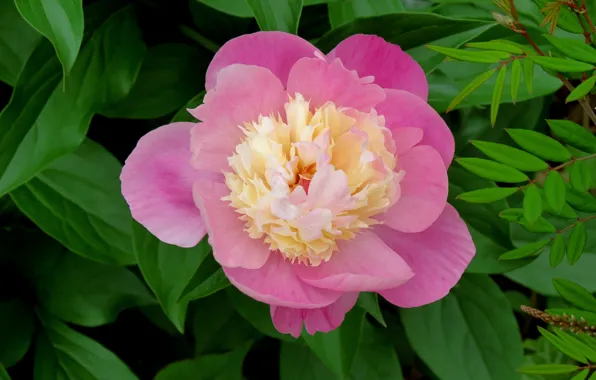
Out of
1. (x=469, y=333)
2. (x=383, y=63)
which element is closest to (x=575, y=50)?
(x=383, y=63)

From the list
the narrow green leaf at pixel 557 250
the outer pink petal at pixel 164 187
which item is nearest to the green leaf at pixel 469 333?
the narrow green leaf at pixel 557 250

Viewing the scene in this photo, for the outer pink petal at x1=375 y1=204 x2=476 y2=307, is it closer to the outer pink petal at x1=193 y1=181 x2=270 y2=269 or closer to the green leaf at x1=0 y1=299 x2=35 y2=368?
the outer pink petal at x1=193 y1=181 x2=270 y2=269

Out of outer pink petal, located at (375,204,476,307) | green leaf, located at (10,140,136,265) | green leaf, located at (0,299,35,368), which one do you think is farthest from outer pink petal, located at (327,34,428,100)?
green leaf, located at (0,299,35,368)

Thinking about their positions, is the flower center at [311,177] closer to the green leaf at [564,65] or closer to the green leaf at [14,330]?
the green leaf at [564,65]

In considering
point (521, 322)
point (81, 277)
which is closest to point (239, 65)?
point (81, 277)

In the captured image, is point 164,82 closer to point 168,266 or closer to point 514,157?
point 168,266

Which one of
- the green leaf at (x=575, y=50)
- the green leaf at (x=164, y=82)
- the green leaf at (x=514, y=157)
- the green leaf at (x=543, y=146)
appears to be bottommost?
the green leaf at (x=164, y=82)
